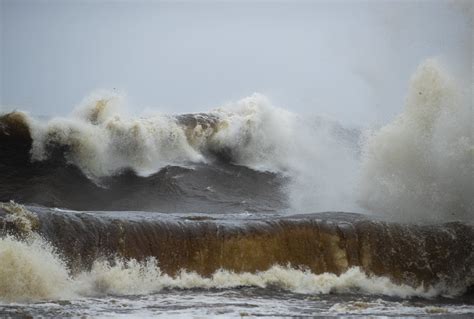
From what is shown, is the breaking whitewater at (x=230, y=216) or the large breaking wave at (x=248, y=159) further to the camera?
the large breaking wave at (x=248, y=159)

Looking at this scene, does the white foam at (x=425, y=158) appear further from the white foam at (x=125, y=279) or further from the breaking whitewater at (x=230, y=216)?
the white foam at (x=125, y=279)

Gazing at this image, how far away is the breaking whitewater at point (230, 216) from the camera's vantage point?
9.24 metres

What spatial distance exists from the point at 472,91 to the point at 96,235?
9.20m

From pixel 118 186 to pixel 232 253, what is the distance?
298 inches

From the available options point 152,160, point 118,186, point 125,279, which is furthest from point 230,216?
point 152,160

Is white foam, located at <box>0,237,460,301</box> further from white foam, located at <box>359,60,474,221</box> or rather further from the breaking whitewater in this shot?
white foam, located at <box>359,60,474,221</box>

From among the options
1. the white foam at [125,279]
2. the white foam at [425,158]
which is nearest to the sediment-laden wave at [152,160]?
the white foam at [425,158]

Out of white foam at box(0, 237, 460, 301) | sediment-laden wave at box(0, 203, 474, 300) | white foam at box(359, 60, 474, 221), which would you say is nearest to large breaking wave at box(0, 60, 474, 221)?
white foam at box(359, 60, 474, 221)

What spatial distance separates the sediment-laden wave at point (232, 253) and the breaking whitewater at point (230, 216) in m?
0.02

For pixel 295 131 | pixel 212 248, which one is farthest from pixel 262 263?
pixel 295 131

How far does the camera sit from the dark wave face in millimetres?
15951

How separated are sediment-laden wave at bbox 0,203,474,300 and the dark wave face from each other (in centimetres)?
465

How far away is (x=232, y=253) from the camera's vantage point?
35.5ft

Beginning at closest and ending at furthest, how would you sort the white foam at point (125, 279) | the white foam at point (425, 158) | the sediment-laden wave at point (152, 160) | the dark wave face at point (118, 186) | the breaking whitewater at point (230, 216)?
the white foam at point (125, 279)
the breaking whitewater at point (230, 216)
the white foam at point (425, 158)
the dark wave face at point (118, 186)
the sediment-laden wave at point (152, 160)
